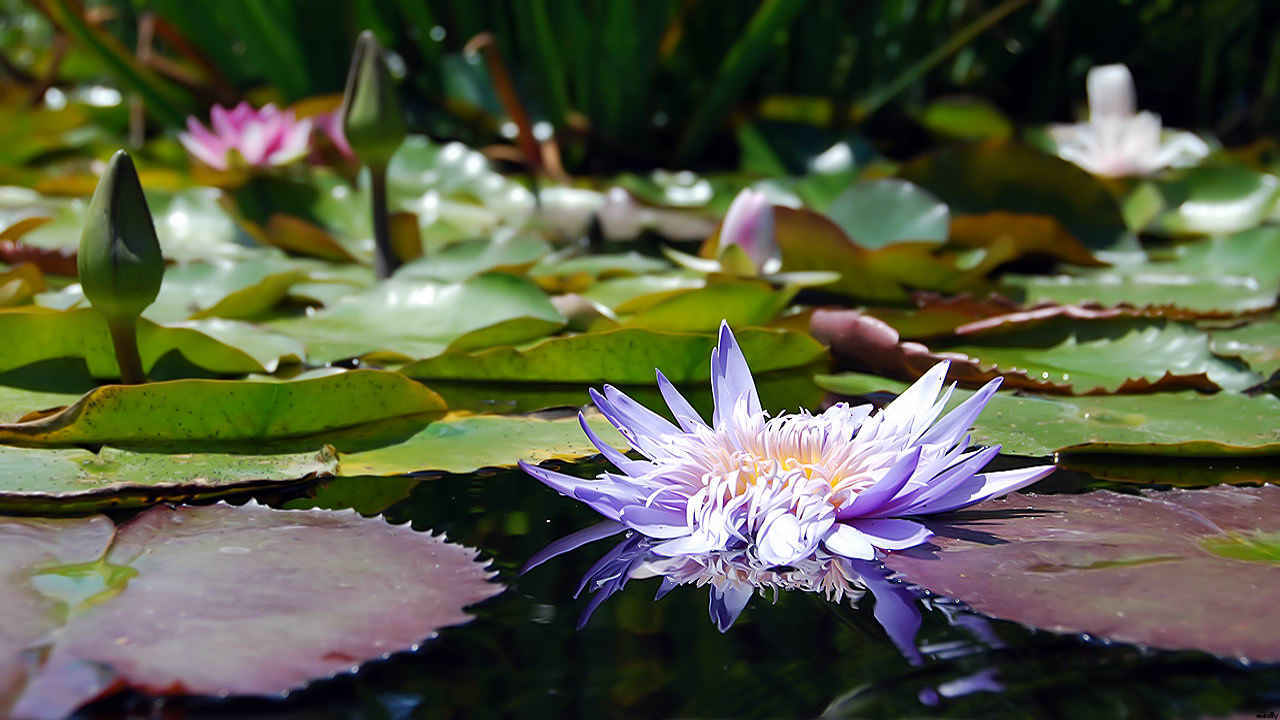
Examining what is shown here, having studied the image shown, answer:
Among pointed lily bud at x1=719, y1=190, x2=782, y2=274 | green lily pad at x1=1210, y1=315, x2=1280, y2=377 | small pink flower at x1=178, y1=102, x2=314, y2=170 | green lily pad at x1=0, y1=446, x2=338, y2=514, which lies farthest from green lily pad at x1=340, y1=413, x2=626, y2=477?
small pink flower at x1=178, y1=102, x2=314, y2=170

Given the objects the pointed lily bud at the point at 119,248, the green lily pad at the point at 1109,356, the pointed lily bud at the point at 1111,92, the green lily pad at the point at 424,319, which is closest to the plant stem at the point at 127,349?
the pointed lily bud at the point at 119,248

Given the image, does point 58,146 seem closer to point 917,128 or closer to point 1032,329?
point 917,128

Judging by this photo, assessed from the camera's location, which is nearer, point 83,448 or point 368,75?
point 83,448

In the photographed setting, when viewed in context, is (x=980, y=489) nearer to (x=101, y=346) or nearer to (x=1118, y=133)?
(x=101, y=346)

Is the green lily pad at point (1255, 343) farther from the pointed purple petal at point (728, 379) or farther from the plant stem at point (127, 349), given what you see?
the plant stem at point (127, 349)

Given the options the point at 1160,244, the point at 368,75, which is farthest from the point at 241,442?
the point at 1160,244

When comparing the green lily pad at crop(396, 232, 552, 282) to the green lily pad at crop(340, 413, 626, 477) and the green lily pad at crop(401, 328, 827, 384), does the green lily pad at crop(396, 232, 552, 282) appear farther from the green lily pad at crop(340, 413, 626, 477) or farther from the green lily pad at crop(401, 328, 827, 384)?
the green lily pad at crop(340, 413, 626, 477)
